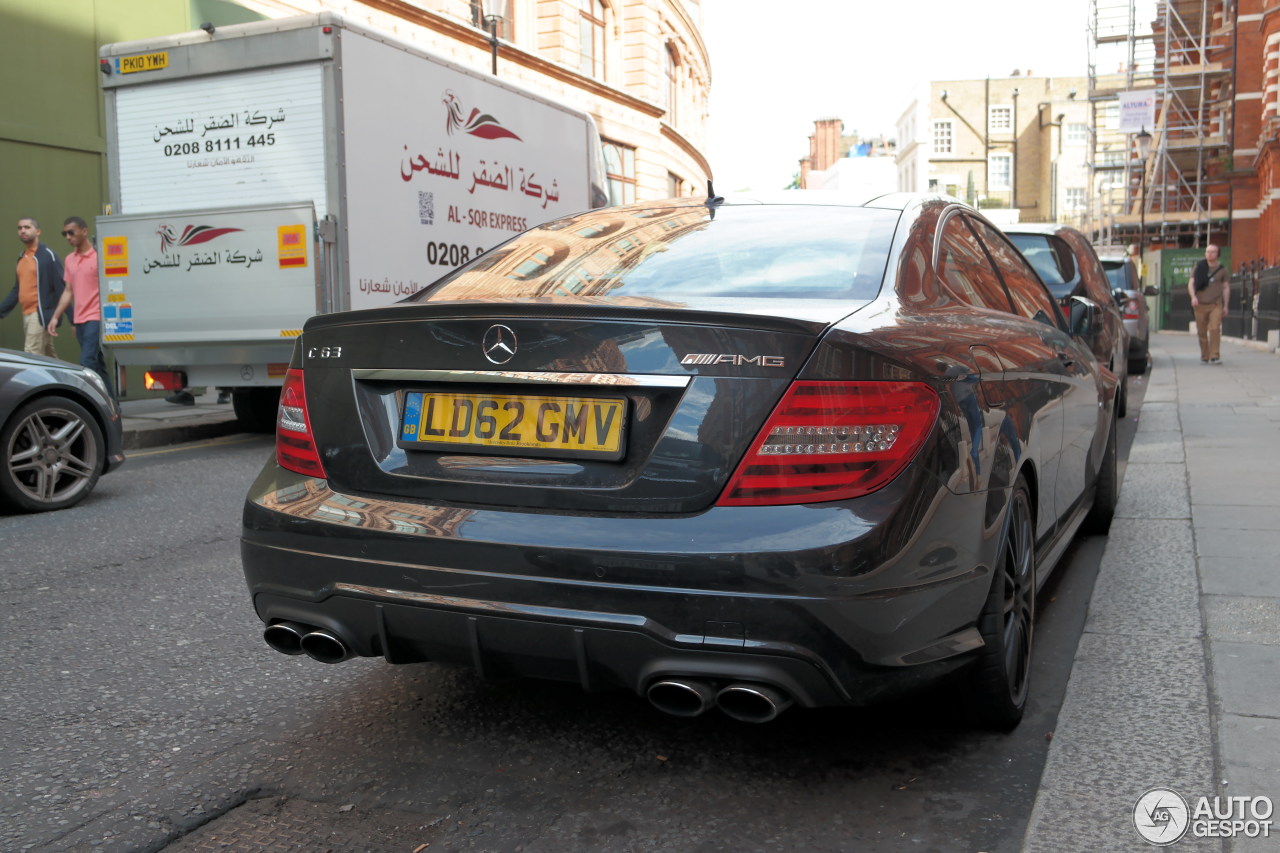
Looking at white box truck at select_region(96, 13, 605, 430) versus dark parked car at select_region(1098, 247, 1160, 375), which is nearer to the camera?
white box truck at select_region(96, 13, 605, 430)

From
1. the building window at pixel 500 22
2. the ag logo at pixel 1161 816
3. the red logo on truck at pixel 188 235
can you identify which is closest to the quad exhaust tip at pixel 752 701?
the ag logo at pixel 1161 816

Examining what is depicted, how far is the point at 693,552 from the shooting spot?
250cm

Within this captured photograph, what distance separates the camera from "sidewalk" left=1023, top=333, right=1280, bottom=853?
2.69 meters

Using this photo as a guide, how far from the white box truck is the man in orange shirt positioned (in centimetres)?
208

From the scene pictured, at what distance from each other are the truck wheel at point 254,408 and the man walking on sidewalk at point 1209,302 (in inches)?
528

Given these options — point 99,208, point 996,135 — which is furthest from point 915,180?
point 99,208

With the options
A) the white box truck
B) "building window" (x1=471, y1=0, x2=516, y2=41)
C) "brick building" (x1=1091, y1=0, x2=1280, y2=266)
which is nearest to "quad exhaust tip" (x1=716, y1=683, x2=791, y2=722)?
the white box truck

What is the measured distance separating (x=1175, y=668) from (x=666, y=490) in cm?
192

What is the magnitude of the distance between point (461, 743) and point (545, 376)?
1.09m

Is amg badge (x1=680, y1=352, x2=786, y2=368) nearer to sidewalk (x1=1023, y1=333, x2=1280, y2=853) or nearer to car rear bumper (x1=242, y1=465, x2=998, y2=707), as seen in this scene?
car rear bumper (x1=242, y1=465, x2=998, y2=707)

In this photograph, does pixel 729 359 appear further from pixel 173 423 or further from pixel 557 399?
pixel 173 423

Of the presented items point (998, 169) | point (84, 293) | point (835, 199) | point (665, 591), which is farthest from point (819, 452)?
point (998, 169)

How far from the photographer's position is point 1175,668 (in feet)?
11.7

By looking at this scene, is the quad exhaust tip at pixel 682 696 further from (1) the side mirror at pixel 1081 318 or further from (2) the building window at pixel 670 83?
(2) the building window at pixel 670 83
